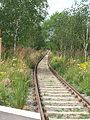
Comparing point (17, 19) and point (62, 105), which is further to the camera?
point (17, 19)

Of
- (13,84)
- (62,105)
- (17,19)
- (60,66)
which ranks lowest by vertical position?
(60,66)

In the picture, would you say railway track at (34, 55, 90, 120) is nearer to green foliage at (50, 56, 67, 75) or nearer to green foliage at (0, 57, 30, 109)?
green foliage at (0, 57, 30, 109)

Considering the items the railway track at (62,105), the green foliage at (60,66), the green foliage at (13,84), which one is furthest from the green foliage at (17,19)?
the railway track at (62,105)

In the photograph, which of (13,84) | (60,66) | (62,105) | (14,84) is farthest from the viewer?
(60,66)

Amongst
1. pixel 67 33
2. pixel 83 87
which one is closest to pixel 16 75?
pixel 83 87

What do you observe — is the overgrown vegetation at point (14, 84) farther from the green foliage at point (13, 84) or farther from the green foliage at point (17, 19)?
the green foliage at point (17, 19)

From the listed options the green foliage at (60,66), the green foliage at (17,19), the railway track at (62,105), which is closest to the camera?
the railway track at (62,105)

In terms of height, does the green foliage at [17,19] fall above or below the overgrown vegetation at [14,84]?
above

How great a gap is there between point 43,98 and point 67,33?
23.5m

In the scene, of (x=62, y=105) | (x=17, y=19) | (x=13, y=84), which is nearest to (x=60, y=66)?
(x=17, y=19)

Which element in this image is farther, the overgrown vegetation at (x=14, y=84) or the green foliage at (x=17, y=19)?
the green foliage at (x=17, y=19)

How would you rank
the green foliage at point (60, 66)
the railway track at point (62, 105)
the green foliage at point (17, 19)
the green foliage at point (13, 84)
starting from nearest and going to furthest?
1. the railway track at point (62, 105)
2. the green foliage at point (13, 84)
3. the green foliage at point (60, 66)
4. the green foliage at point (17, 19)

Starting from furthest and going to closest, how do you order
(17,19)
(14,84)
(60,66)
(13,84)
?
(60,66), (17,19), (13,84), (14,84)

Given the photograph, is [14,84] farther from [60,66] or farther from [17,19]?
[60,66]
